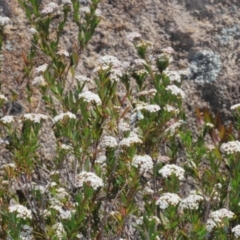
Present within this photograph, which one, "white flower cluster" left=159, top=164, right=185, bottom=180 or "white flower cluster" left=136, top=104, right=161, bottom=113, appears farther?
"white flower cluster" left=136, top=104, right=161, bottom=113

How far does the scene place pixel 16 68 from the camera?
4.61m

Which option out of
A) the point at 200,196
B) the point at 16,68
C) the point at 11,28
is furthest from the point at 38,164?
the point at 11,28

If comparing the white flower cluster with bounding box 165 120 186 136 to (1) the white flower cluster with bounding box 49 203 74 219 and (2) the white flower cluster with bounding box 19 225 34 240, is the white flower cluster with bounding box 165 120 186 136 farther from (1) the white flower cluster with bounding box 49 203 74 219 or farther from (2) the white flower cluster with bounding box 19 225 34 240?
(2) the white flower cluster with bounding box 19 225 34 240

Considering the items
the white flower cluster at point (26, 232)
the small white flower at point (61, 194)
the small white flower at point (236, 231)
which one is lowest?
the white flower cluster at point (26, 232)

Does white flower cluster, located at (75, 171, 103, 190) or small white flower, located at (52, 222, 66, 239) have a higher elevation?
white flower cluster, located at (75, 171, 103, 190)

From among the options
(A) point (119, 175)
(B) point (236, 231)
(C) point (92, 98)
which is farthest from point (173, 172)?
(C) point (92, 98)

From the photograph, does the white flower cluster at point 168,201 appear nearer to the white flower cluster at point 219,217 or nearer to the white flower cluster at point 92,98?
the white flower cluster at point 219,217

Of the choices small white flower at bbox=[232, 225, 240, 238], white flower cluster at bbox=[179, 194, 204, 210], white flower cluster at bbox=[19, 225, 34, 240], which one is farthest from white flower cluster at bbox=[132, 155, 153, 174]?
white flower cluster at bbox=[19, 225, 34, 240]

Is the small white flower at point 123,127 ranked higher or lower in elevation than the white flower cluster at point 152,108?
lower

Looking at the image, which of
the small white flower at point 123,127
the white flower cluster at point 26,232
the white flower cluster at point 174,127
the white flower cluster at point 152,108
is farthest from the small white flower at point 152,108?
the white flower cluster at point 26,232

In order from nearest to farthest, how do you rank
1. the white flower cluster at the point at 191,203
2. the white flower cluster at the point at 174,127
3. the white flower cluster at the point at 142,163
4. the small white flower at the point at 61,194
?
the white flower cluster at the point at 142,163
the white flower cluster at the point at 191,203
the small white flower at the point at 61,194
the white flower cluster at the point at 174,127

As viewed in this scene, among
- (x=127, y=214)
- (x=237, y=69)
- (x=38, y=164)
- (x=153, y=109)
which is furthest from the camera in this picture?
(x=237, y=69)

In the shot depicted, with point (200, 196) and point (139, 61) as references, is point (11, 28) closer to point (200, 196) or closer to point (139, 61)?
point (139, 61)

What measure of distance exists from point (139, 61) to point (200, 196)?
35.5 inches
